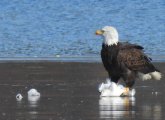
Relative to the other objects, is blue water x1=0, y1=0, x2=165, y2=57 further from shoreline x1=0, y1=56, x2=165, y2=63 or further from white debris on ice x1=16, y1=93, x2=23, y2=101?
white debris on ice x1=16, y1=93, x2=23, y2=101

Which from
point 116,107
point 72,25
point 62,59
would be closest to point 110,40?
point 116,107

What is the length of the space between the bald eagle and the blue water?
7639 mm

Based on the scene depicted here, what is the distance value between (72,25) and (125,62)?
17.9 metres

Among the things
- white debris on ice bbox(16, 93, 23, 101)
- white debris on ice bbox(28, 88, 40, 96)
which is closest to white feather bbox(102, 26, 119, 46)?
white debris on ice bbox(28, 88, 40, 96)

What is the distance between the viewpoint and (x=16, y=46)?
24.0m

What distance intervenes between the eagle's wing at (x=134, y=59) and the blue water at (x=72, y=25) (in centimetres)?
764

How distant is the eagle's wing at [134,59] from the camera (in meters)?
14.0

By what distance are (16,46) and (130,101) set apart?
11.3m

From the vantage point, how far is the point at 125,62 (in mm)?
14031

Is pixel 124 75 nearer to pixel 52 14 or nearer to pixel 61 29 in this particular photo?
pixel 61 29

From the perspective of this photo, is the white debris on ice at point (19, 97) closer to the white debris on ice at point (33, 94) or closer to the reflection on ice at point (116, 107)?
the white debris on ice at point (33, 94)

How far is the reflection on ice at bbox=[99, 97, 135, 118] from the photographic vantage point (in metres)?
11.5

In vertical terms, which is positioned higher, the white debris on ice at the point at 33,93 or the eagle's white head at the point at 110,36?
the eagle's white head at the point at 110,36

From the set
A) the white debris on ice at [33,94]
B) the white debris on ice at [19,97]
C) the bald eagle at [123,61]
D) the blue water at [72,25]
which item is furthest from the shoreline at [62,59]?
the white debris on ice at [19,97]
